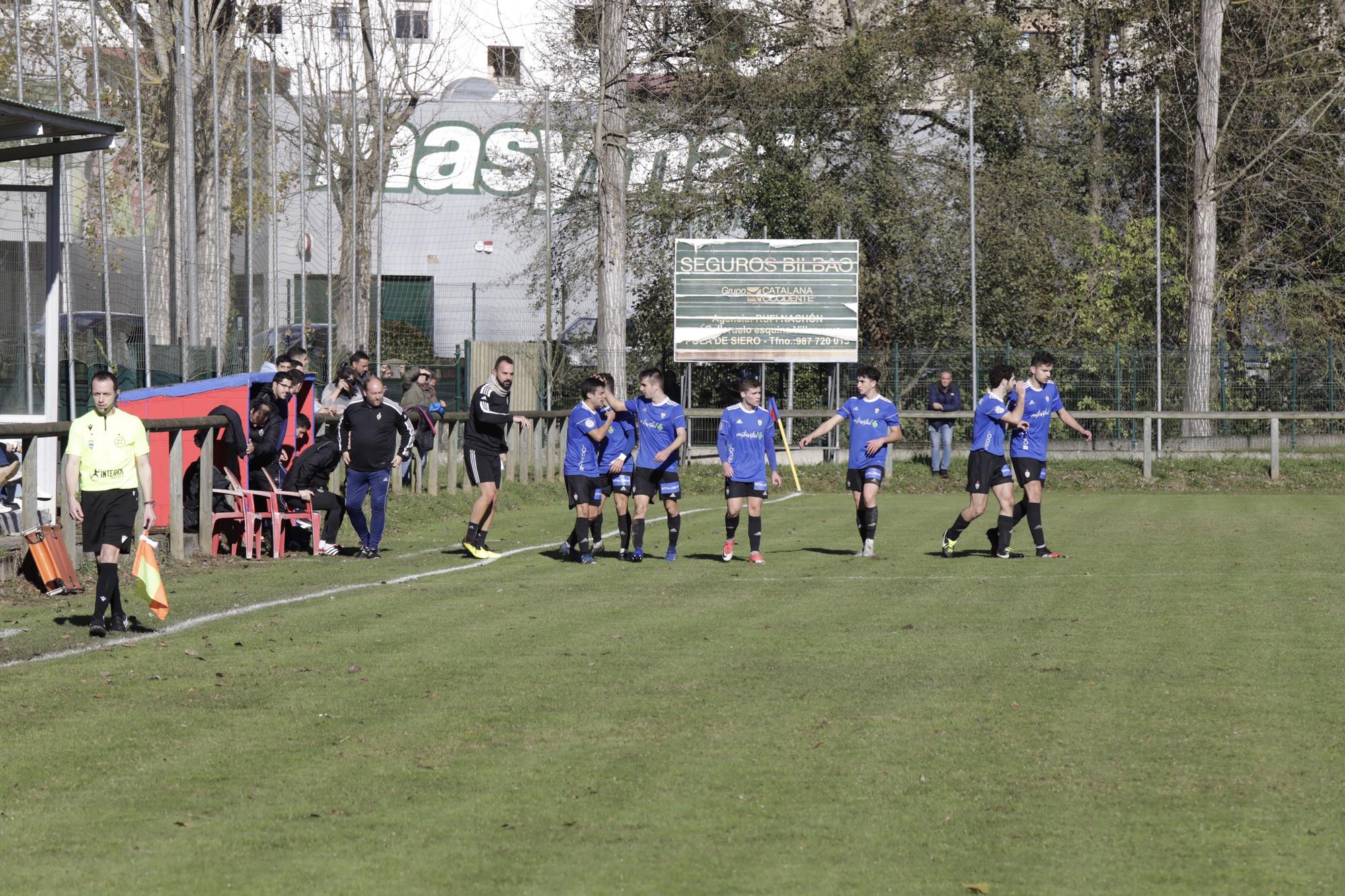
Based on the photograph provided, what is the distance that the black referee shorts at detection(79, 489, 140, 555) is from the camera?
11.1m

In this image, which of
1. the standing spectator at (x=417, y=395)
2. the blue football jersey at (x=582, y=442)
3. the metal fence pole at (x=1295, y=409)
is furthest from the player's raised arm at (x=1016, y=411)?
the metal fence pole at (x=1295, y=409)

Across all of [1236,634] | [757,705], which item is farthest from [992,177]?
[757,705]

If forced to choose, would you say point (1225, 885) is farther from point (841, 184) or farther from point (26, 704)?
point (841, 184)

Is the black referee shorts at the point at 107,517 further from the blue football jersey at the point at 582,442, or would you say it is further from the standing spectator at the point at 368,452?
the blue football jersey at the point at 582,442

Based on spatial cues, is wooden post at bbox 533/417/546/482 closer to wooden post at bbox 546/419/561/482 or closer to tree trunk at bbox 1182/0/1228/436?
wooden post at bbox 546/419/561/482

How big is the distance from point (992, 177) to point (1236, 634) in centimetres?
2755

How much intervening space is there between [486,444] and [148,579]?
6.51 metres

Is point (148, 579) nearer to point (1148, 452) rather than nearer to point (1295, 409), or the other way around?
point (1148, 452)

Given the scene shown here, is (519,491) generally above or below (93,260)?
below

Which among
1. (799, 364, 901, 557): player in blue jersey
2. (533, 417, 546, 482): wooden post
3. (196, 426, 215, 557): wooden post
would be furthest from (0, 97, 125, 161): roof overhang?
(533, 417, 546, 482): wooden post

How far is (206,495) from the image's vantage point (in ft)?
53.0

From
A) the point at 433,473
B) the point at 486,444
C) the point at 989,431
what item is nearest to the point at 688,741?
the point at 486,444

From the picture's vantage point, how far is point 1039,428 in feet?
55.3

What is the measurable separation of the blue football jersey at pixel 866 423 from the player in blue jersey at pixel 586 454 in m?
2.32
